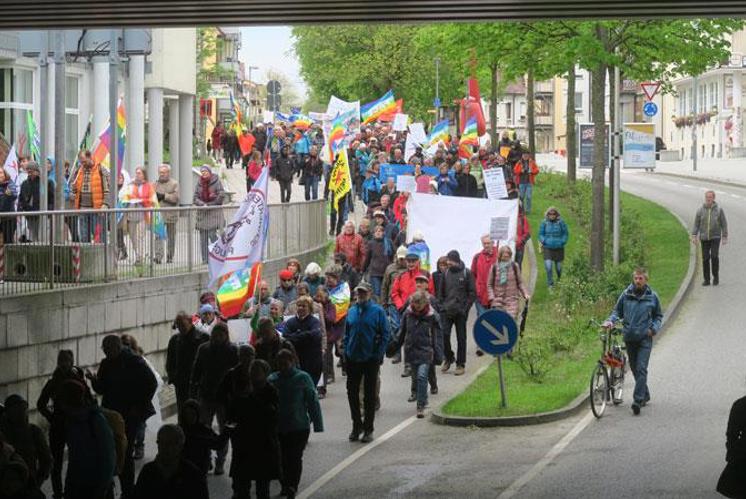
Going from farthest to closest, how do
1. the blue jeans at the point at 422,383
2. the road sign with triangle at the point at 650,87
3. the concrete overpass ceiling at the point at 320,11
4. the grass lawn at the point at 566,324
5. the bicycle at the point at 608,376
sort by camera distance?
the road sign with triangle at the point at 650,87
the grass lawn at the point at 566,324
the blue jeans at the point at 422,383
the bicycle at the point at 608,376
the concrete overpass ceiling at the point at 320,11

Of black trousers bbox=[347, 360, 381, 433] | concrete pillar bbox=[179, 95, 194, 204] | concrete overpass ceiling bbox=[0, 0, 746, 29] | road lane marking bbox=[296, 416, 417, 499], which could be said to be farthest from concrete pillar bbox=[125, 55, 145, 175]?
black trousers bbox=[347, 360, 381, 433]

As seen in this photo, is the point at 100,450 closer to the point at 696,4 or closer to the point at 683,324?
the point at 696,4

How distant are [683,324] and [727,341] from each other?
1.84 metres

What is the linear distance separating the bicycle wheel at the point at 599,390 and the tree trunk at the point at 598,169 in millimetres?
11718

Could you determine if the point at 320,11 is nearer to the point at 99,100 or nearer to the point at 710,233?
the point at 710,233

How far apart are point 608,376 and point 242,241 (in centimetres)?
477

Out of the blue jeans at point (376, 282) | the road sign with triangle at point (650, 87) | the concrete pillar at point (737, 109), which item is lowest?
the blue jeans at point (376, 282)

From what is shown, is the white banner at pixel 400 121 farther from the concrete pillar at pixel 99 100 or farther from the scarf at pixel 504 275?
the scarf at pixel 504 275

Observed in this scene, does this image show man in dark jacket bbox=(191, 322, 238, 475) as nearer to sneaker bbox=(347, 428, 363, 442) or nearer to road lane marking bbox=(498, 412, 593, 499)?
sneaker bbox=(347, 428, 363, 442)

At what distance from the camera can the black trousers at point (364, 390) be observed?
1952 cm

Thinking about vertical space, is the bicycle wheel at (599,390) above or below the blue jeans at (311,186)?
below

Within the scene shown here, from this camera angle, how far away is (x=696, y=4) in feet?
63.0

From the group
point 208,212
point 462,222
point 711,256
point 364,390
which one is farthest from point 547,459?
point 711,256

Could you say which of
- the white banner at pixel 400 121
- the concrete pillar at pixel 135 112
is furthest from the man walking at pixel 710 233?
the white banner at pixel 400 121
